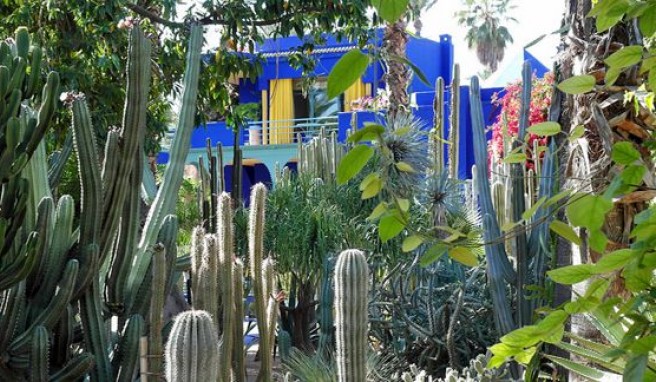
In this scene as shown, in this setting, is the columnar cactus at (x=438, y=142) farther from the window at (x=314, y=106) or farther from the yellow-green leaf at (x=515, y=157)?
the window at (x=314, y=106)

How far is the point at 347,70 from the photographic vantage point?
2.91 ft

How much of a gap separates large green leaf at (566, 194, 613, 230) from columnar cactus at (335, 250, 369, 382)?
10.0ft

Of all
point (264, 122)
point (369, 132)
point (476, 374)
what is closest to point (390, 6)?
point (369, 132)

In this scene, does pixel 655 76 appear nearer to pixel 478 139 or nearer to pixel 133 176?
pixel 133 176

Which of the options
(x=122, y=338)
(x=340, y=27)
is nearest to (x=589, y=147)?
(x=122, y=338)

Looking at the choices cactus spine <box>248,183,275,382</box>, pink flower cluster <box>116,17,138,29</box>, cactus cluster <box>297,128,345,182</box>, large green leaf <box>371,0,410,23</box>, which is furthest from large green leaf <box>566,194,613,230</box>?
cactus cluster <box>297,128,345,182</box>

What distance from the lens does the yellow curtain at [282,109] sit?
24.8 meters

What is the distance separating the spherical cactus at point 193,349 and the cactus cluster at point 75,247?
1.00 m

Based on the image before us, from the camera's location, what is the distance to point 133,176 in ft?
17.7

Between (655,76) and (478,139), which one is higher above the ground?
(478,139)

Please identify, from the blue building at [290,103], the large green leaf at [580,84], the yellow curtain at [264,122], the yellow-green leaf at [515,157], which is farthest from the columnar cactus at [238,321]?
the yellow curtain at [264,122]

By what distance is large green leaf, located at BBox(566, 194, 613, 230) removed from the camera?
0.95 metres

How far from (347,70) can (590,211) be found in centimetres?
29

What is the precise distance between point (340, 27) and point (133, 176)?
3.63m
